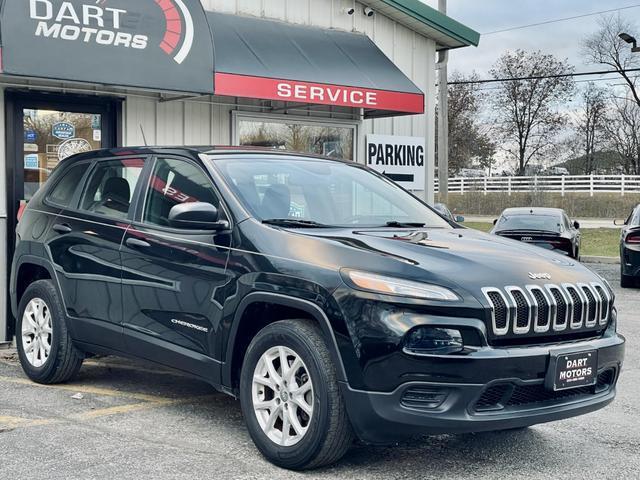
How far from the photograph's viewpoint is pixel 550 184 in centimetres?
4338

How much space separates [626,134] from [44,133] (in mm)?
53294

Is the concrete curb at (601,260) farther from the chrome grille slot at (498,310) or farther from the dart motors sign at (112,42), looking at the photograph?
Answer: the chrome grille slot at (498,310)

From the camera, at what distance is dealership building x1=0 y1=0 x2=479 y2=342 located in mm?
8188

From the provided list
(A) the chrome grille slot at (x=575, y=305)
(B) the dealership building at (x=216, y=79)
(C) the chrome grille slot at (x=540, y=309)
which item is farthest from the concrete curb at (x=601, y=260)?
(C) the chrome grille slot at (x=540, y=309)

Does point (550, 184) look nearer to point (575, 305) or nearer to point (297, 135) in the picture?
point (297, 135)

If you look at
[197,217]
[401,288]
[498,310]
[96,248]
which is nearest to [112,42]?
[96,248]

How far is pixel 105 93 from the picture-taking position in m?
9.31

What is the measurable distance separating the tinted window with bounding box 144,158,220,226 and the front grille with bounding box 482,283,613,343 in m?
1.99

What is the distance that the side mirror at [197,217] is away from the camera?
16.3 feet

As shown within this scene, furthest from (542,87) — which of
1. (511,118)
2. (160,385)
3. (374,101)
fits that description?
(160,385)

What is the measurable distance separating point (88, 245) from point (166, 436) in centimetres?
165

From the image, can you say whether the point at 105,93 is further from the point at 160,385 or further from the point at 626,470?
the point at 626,470

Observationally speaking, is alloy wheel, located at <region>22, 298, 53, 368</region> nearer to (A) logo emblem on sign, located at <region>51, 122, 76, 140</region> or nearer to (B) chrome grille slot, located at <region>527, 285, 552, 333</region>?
(A) logo emblem on sign, located at <region>51, 122, 76, 140</region>

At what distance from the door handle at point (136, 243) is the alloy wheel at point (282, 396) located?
1.34 m
